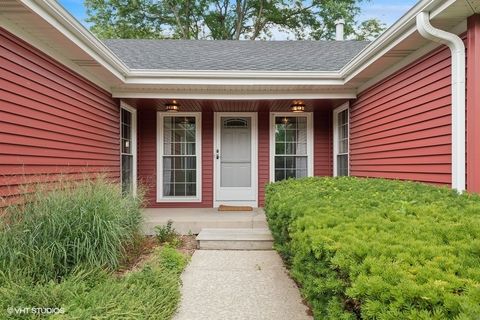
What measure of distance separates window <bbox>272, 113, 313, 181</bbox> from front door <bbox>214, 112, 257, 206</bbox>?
47cm

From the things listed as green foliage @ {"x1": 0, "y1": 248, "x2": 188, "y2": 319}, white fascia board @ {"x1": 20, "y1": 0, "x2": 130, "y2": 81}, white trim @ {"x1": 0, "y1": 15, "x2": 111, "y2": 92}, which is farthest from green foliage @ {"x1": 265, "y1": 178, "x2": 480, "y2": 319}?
white trim @ {"x1": 0, "y1": 15, "x2": 111, "y2": 92}

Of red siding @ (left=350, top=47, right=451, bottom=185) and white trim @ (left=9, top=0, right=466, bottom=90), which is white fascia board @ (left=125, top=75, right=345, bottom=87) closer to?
white trim @ (left=9, top=0, right=466, bottom=90)

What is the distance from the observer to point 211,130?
7176 mm

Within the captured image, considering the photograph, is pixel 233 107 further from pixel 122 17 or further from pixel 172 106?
pixel 122 17

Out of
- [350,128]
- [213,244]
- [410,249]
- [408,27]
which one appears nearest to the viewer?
[410,249]

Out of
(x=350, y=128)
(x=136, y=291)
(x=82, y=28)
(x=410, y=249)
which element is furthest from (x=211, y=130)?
(x=410, y=249)

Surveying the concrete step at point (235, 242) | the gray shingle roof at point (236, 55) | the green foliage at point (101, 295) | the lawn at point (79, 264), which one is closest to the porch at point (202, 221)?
the concrete step at point (235, 242)

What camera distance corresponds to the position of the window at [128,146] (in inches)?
255

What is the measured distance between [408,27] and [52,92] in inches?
157

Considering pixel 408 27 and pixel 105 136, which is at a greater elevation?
pixel 408 27

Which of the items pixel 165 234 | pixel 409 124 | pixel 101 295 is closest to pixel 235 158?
pixel 165 234

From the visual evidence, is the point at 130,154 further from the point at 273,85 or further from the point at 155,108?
the point at 273,85

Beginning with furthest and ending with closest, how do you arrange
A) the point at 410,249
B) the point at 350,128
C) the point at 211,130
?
the point at 211,130 < the point at 350,128 < the point at 410,249

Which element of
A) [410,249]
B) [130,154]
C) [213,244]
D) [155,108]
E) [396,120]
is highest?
[155,108]
